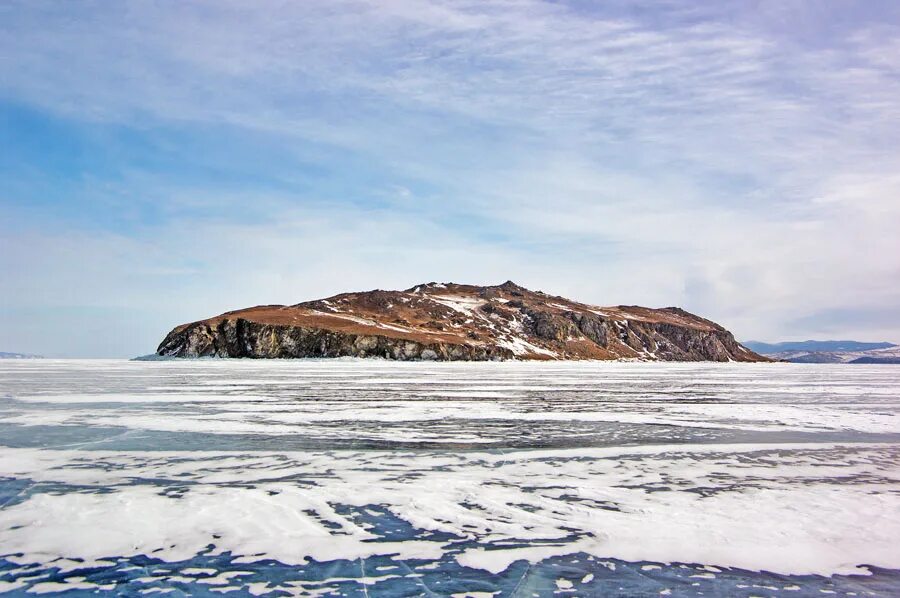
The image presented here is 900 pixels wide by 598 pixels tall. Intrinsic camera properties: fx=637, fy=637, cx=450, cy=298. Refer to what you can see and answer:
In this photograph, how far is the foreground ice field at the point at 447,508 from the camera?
22.8 feet

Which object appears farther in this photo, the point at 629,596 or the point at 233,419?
the point at 233,419

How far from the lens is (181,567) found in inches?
285

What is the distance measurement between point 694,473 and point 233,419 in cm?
1439

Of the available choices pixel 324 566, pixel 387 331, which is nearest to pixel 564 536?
pixel 324 566

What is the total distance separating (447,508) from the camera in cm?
975

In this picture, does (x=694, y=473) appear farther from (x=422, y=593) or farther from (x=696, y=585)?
(x=422, y=593)

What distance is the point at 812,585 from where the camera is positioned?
6.71 m

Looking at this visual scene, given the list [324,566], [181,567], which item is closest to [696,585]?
[324,566]

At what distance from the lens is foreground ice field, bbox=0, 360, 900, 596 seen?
6.95 metres

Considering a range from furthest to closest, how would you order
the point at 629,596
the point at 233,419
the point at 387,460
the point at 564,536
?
the point at 233,419 < the point at 387,460 < the point at 564,536 < the point at 629,596

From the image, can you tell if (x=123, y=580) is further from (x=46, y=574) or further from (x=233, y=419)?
(x=233, y=419)

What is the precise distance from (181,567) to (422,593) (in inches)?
113

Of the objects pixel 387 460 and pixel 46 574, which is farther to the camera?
pixel 387 460

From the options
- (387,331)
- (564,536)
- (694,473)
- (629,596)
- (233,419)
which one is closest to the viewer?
(629,596)
